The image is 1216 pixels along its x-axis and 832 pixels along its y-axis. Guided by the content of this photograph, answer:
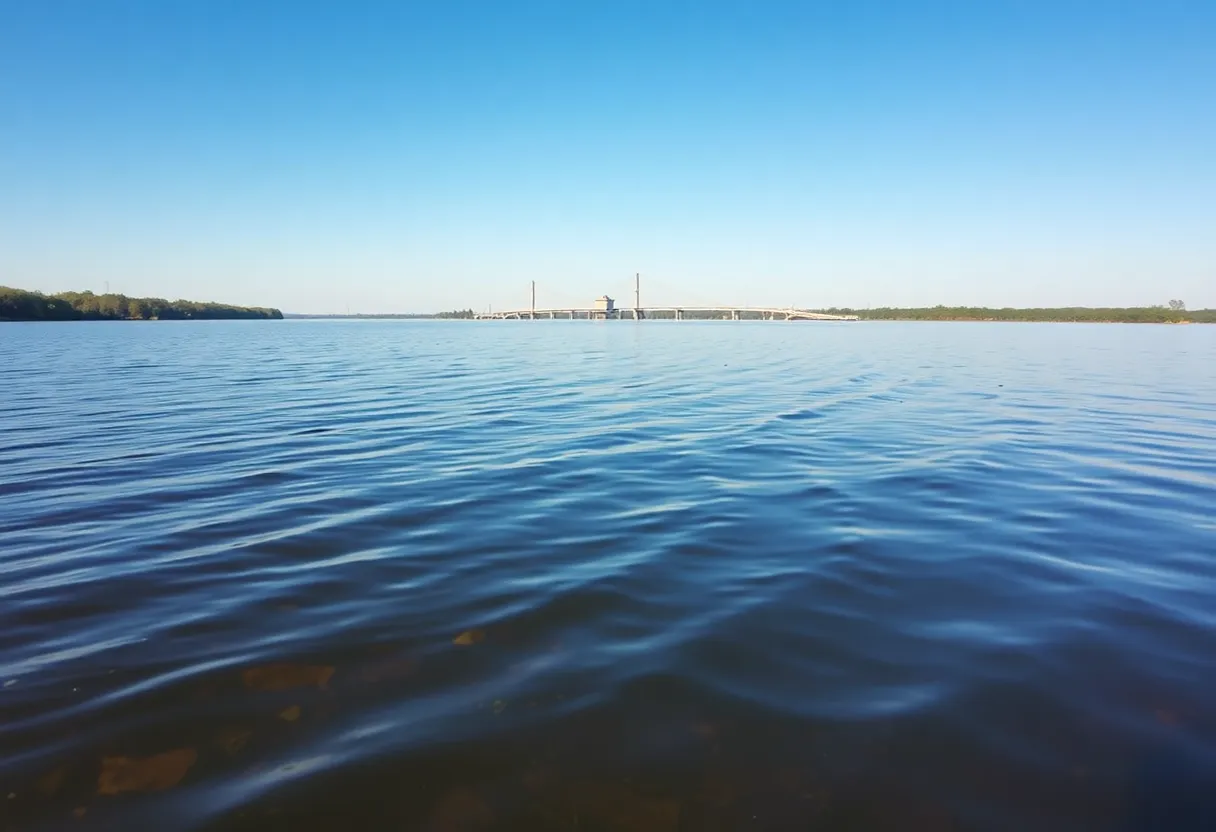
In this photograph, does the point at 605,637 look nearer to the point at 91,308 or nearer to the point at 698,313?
the point at 91,308

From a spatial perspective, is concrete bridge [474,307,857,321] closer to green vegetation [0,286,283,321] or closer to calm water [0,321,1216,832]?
green vegetation [0,286,283,321]

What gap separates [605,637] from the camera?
4.57 meters

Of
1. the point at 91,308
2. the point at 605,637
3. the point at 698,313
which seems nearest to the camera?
the point at 605,637

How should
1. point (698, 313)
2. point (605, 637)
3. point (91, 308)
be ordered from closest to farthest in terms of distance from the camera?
point (605, 637), point (91, 308), point (698, 313)

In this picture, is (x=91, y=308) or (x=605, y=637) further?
(x=91, y=308)

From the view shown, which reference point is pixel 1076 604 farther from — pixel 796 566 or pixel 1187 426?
pixel 1187 426

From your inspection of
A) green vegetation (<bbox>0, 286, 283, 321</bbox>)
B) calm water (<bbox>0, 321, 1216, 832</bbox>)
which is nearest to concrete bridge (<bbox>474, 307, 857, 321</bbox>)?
green vegetation (<bbox>0, 286, 283, 321</bbox>)

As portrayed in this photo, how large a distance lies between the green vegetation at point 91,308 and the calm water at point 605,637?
11597 centimetres

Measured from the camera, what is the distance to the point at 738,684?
Answer: 4.03m

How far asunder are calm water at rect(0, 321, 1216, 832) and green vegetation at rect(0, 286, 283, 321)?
116 m

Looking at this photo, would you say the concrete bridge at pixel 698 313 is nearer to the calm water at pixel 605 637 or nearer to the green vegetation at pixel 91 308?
the green vegetation at pixel 91 308

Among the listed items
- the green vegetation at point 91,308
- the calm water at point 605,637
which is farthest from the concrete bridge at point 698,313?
the calm water at point 605,637

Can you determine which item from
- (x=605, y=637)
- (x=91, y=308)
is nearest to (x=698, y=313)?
(x=91, y=308)

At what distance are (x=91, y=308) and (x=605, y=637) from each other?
145533 mm
